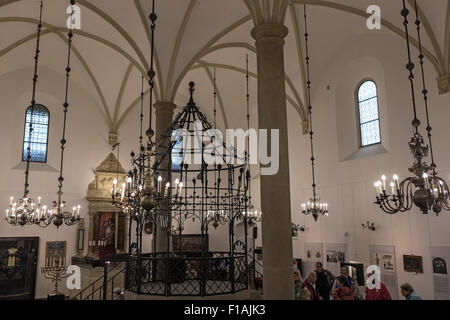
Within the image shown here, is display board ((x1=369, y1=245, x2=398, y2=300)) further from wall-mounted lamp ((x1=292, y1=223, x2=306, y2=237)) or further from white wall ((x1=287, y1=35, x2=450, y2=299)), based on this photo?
wall-mounted lamp ((x1=292, y1=223, x2=306, y2=237))

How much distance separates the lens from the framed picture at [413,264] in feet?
37.8

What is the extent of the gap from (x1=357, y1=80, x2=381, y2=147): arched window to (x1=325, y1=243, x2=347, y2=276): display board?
399 centimetres

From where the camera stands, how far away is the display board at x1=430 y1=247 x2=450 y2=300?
10725 mm

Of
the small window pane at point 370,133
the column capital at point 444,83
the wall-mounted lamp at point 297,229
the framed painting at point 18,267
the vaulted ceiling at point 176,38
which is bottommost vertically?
the framed painting at point 18,267

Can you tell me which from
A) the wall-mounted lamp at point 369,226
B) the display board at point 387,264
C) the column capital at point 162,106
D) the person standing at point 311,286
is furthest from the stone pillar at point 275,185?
the wall-mounted lamp at point 369,226

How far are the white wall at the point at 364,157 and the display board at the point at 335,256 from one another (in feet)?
0.85

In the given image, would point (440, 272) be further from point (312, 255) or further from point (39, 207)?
point (39, 207)

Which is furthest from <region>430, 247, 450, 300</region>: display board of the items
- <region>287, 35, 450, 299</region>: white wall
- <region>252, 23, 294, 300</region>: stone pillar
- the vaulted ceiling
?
<region>252, 23, 294, 300</region>: stone pillar

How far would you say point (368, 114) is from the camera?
1433 centimetres

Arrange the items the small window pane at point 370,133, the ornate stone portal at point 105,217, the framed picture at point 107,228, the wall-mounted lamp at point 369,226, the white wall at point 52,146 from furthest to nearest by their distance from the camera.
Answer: the framed picture at point 107,228 → the ornate stone portal at point 105,217 → the white wall at point 52,146 → the small window pane at point 370,133 → the wall-mounted lamp at point 369,226

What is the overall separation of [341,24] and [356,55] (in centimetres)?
142

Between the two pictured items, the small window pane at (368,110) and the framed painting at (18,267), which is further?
the framed painting at (18,267)

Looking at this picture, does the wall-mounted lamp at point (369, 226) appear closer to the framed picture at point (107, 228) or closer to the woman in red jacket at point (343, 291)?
the woman in red jacket at point (343, 291)

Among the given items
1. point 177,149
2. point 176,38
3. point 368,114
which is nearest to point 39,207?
point 177,149
